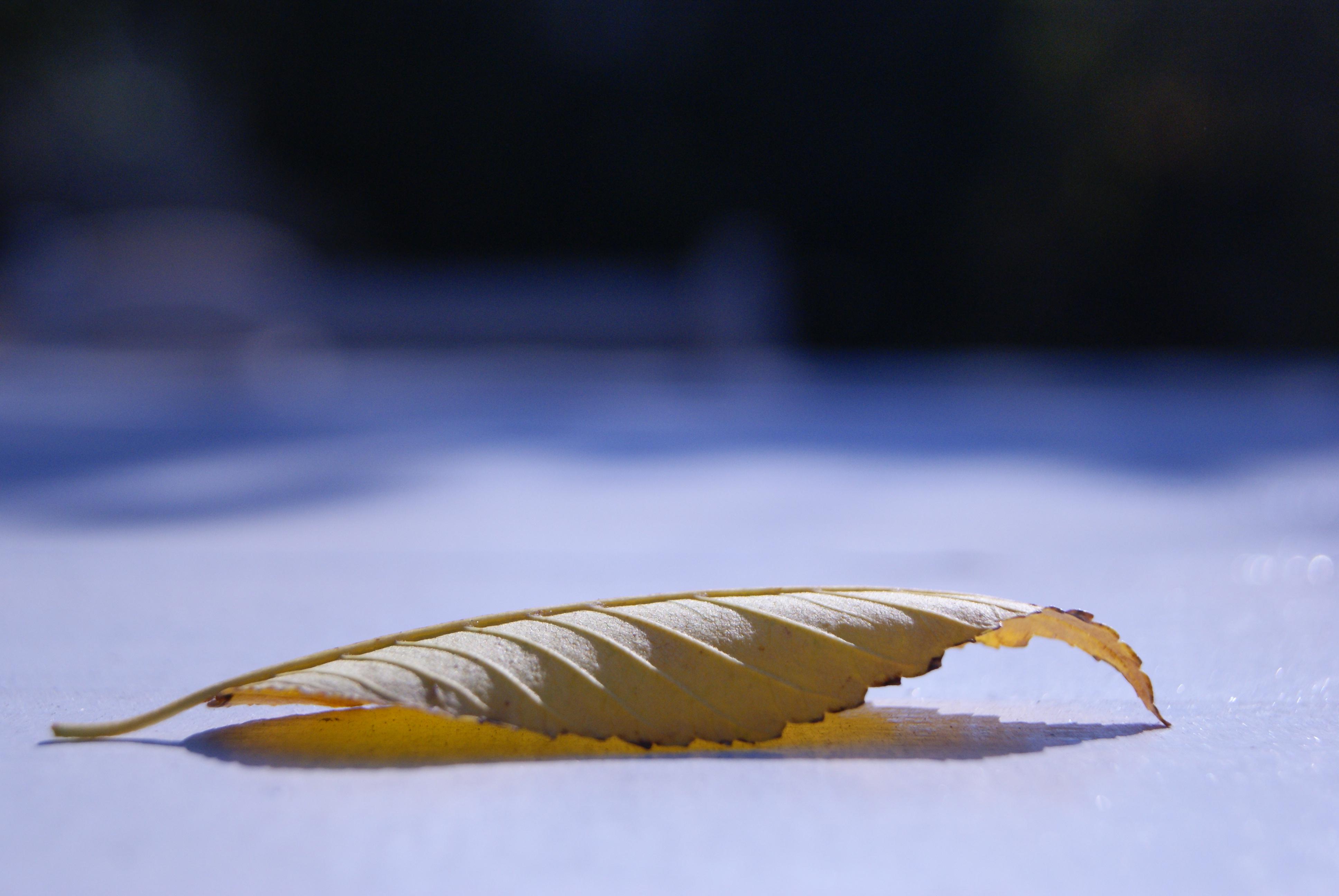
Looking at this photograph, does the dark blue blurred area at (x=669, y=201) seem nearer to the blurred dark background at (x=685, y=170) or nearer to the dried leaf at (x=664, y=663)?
the blurred dark background at (x=685, y=170)

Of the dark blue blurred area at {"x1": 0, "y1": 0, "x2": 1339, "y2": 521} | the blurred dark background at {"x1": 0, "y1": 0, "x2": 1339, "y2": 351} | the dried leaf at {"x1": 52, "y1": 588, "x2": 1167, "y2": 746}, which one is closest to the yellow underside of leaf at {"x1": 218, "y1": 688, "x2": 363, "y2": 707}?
the dried leaf at {"x1": 52, "y1": 588, "x2": 1167, "y2": 746}

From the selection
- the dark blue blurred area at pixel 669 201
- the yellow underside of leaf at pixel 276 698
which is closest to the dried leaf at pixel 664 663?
the yellow underside of leaf at pixel 276 698

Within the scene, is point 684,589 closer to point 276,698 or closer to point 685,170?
point 276,698

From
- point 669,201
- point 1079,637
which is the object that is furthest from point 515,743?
point 669,201

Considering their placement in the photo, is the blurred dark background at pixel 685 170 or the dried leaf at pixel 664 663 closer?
the dried leaf at pixel 664 663

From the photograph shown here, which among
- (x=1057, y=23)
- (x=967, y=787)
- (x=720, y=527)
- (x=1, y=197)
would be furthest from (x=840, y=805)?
(x=1, y=197)

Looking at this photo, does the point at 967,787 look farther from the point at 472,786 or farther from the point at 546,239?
the point at 546,239
